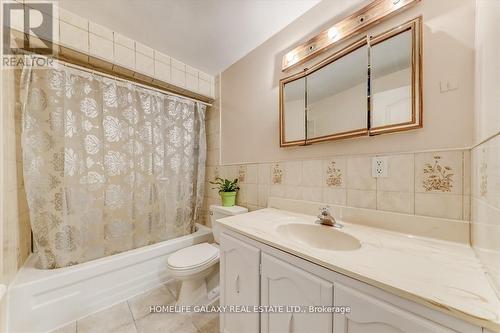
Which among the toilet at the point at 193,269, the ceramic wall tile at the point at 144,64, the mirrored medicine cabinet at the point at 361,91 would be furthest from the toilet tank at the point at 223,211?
the ceramic wall tile at the point at 144,64

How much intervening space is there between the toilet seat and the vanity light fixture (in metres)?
1.63

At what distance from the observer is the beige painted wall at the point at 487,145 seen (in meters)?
0.50

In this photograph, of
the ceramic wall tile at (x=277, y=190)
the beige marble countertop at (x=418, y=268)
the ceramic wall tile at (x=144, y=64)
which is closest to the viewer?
the beige marble countertop at (x=418, y=268)

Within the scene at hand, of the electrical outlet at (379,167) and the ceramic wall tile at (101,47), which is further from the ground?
the ceramic wall tile at (101,47)

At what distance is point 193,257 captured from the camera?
4.74ft

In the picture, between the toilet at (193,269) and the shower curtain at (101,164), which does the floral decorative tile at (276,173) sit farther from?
the shower curtain at (101,164)

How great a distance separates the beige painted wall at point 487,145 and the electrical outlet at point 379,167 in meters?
0.30

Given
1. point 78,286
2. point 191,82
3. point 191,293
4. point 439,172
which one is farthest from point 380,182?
point 78,286

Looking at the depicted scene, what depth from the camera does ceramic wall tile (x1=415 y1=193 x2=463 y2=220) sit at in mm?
792

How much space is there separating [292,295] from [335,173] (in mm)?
738

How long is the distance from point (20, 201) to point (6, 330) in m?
0.79

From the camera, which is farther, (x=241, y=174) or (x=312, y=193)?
(x=241, y=174)

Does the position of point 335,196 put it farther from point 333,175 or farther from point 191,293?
point 191,293

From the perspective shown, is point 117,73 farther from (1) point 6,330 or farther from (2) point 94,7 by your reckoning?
(1) point 6,330
